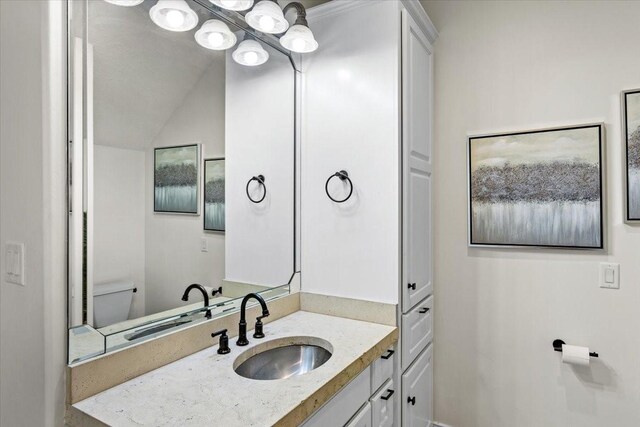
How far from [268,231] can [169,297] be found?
62 cm

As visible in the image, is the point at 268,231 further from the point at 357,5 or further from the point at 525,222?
the point at 525,222

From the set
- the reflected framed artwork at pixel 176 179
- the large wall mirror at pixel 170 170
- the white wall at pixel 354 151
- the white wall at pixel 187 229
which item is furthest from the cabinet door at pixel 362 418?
the reflected framed artwork at pixel 176 179

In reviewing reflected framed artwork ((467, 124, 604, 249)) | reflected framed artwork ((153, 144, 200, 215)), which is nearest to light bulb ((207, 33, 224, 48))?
reflected framed artwork ((153, 144, 200, 215))

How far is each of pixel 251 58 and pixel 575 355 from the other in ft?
6.91

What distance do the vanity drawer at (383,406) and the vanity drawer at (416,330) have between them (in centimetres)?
15

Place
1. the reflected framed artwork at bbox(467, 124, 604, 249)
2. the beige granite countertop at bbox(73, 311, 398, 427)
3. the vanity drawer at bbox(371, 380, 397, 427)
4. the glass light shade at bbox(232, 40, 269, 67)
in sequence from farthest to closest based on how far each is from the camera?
1. the reflected framed artwork at bbox(467, 124, 604, 249)
2. the glass light shade at bbox(232, 40, 269, 67)
3. the vanity drawer at bbox(371, 380, 397, 427)
4. the beige granite countertop at bbox(73, 311, 398, 427)

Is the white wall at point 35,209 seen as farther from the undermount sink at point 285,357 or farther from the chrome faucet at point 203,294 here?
the undermount sink at point 285,357

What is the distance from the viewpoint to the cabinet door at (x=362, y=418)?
133 cm

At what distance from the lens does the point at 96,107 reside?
1.14 meters

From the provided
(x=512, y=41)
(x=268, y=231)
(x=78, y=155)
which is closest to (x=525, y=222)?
(x=512, y=41)

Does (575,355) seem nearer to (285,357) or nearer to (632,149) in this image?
(632,149)

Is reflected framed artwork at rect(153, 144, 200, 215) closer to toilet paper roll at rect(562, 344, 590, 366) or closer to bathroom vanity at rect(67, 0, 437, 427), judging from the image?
bathroom vanity at rect(67, 0, 437, 427)

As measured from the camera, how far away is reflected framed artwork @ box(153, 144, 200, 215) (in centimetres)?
135

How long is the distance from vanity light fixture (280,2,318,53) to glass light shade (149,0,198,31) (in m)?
0.41
